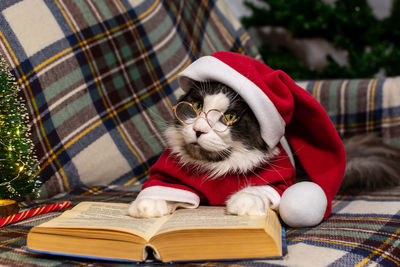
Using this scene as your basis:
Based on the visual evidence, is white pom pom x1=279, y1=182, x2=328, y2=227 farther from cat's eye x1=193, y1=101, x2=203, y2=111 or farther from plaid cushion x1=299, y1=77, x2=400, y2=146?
plaid cushion x1=299, y1=77, x2=400, y2=146

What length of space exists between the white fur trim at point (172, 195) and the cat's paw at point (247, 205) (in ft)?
0.35

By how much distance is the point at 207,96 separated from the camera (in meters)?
0.87

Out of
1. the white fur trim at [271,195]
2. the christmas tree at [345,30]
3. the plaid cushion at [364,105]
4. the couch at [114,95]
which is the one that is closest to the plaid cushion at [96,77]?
the couch at [114,95]

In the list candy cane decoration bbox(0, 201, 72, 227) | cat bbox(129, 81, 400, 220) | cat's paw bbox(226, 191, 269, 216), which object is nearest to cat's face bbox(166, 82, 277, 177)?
cat bbox(129, 81, 400, 220)

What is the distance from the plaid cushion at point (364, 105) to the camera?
4.88 ft

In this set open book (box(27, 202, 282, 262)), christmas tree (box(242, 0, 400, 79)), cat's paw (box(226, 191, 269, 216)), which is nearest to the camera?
open book (box(27, 202, 282, 262))

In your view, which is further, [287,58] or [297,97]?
[287,58]

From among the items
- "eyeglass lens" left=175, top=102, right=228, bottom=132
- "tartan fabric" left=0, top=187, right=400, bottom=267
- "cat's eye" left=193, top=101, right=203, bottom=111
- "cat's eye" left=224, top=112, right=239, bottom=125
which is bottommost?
"tartan fabric" left=0, top=187, right=400, bottom=267

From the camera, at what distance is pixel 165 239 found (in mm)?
667

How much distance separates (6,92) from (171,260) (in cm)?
64

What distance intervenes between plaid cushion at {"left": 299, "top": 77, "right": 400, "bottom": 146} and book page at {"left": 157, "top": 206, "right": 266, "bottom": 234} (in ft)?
2.99

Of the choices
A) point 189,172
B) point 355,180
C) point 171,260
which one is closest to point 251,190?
point 189,172

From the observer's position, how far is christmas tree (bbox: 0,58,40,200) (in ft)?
3.12

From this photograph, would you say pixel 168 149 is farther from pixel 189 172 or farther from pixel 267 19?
pixel 267 19
